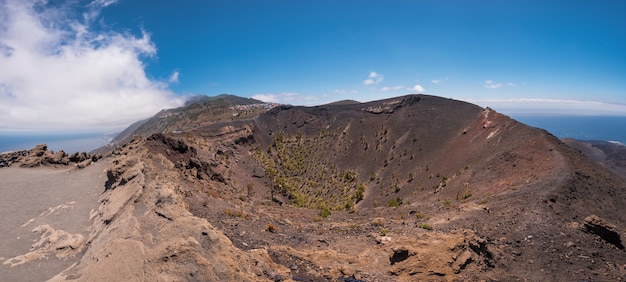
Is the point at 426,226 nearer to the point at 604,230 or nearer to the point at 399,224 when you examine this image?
the point at 399,224

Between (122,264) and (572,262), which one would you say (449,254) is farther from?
(122,264)

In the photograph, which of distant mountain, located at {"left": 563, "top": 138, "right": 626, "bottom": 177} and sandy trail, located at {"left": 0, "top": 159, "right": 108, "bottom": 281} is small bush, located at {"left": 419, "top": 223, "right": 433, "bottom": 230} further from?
distant mountain, located at {"left": 563, "top": 138, "right": 626, "bottom": 177}

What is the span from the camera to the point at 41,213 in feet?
43.6

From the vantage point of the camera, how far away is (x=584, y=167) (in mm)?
23609

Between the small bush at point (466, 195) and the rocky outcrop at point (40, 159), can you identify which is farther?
the rocky outcrop at point (40, 159)

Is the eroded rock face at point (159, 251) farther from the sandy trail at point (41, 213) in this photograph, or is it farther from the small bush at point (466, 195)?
the small bush at point (466, 195)

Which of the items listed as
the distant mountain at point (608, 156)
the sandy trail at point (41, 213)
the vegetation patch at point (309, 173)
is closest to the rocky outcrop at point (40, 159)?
the sandy trail at point (41, 213)

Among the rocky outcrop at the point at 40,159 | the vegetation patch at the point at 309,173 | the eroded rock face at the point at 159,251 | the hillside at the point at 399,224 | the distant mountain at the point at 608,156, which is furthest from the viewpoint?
the distant mountain at the point at 608,156

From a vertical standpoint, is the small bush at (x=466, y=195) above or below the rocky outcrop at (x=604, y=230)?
below

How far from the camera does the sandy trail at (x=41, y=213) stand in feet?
29.9

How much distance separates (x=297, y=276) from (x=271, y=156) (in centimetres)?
5494

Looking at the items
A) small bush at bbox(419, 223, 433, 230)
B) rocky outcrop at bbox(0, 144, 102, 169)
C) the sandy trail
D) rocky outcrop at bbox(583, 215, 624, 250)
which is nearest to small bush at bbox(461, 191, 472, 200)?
small bush at bbox(419, 223, 433, 230)

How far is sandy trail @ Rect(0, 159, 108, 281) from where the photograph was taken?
29.9 ft

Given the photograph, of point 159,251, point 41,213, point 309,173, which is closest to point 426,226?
point 159,251
